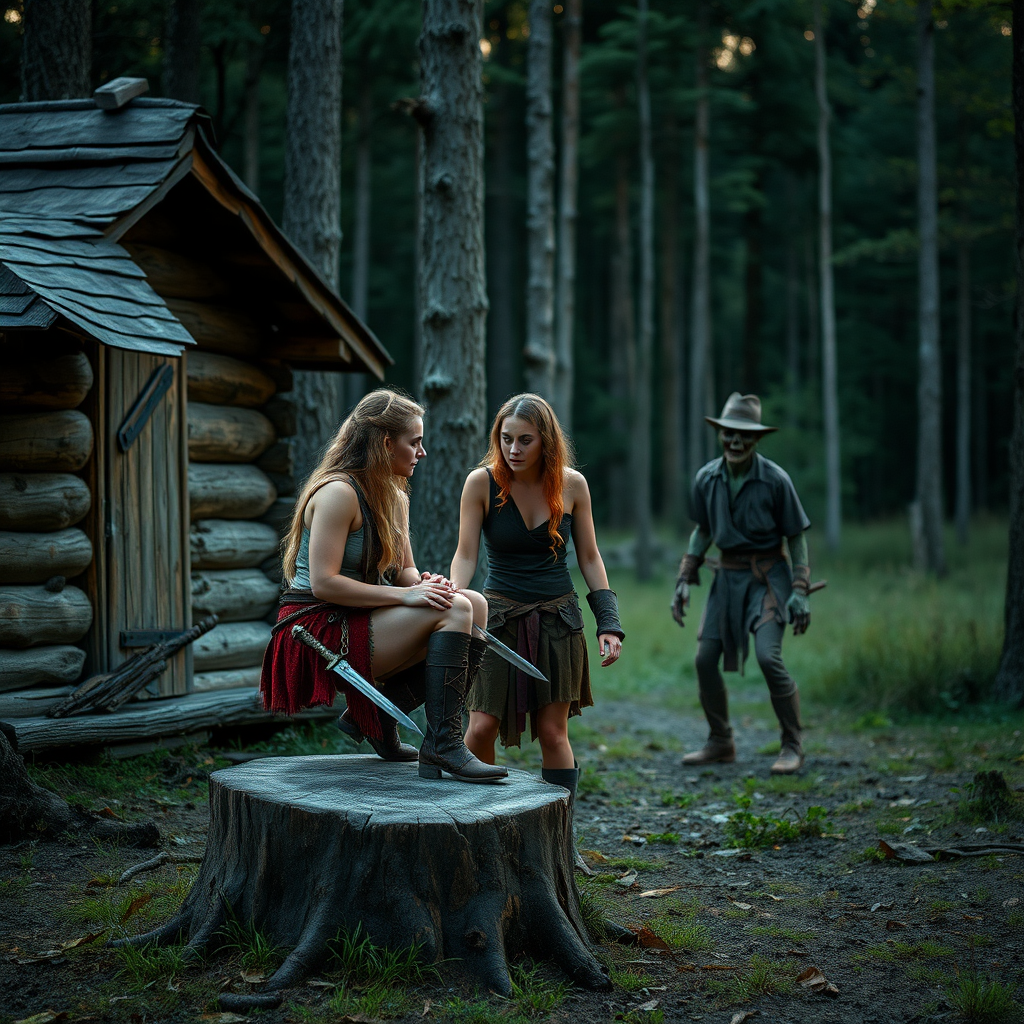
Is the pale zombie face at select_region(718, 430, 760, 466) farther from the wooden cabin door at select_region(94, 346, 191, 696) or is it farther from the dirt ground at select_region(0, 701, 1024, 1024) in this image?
the wooden cabin door at select_region(94, 346, 191, 696)

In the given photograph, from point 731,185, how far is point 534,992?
970 inches

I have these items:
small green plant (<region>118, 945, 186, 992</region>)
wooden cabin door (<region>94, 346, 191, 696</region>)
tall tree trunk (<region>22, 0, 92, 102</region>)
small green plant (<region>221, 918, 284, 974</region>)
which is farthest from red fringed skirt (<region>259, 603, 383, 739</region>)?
tall tree trunk (<region>22, 0, 92, 102</region>)

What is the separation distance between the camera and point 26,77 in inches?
337

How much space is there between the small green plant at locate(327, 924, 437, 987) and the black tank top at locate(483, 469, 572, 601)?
68.7 inches

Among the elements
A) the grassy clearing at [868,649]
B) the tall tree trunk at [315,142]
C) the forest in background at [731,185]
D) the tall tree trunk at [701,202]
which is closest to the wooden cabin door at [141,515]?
the tall tree trunk at [315,142]

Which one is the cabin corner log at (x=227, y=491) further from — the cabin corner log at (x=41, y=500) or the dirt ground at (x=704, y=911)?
the dirt ground at (x=704, y=911)

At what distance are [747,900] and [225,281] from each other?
225 inches

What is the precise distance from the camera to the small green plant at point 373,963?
332 centimetres

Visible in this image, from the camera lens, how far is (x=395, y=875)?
11.2 feet

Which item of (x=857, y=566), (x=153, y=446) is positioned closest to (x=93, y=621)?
(x=153, y=446)

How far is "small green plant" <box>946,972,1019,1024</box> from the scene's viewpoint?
3.33m

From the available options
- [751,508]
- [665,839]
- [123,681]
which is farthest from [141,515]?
[751,508]

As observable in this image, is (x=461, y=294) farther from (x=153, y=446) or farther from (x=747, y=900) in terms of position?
(x=747, y=900)

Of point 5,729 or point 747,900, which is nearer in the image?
point 747,900
